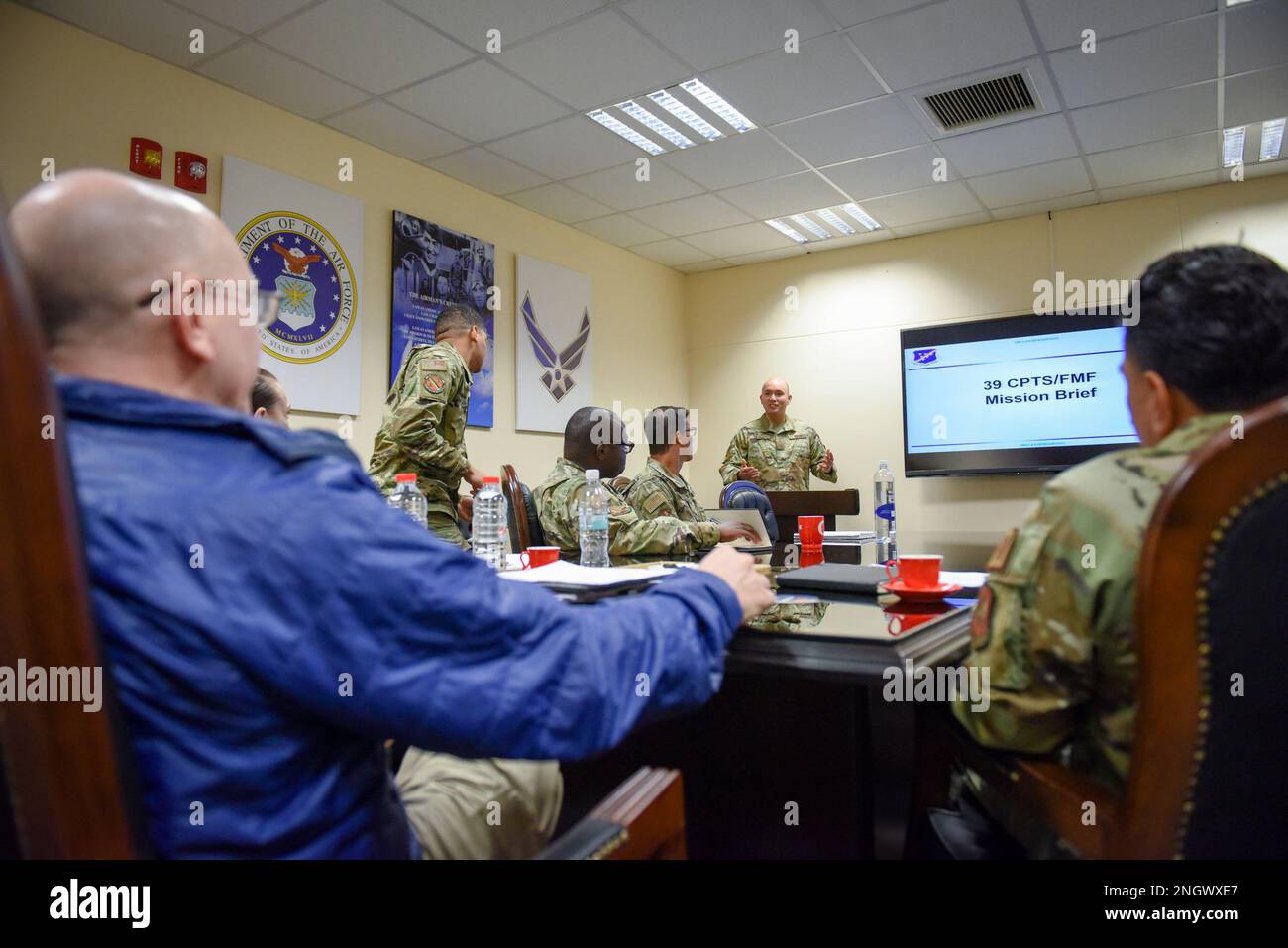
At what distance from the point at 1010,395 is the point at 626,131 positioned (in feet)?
10.0

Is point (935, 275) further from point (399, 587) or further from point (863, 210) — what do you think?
point (399, 587)

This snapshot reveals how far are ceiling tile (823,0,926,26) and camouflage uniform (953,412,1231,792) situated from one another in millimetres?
2850

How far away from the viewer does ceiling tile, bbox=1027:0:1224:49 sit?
2.96 m

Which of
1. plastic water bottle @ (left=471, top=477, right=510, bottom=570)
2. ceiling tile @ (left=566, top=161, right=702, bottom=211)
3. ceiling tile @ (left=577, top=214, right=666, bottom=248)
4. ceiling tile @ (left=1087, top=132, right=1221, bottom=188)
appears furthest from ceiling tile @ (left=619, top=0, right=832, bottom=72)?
ceiling tile @ (left=1087, top=132, right=1221, bottom=188)

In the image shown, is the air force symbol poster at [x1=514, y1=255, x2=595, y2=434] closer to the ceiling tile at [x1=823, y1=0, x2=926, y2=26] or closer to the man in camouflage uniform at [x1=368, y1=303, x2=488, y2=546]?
the man in camouflage uniform at [x1=368, y1=303, x2=488, y2=546]

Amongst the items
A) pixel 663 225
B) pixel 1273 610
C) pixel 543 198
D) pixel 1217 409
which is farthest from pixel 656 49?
pixel 1273 610

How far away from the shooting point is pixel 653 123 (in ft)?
12.9

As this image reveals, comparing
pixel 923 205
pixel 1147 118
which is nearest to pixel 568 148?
pixel 923 205

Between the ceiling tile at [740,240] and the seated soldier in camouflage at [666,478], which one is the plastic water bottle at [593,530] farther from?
the ceiling tile at [740,240]

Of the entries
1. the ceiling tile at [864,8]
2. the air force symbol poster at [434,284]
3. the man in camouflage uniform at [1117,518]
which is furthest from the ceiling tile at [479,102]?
the man in camouflage uniform at [1117,518]

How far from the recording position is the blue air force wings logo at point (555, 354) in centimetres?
493

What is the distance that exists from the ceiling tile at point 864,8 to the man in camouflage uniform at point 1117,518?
269 centimetres

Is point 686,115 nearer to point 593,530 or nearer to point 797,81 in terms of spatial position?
point 797,81

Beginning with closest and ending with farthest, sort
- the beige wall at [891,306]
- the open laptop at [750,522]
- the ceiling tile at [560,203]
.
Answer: the open laptop at [750,522], the ceiling tile at [560,203], the beige wall at [891,306]
